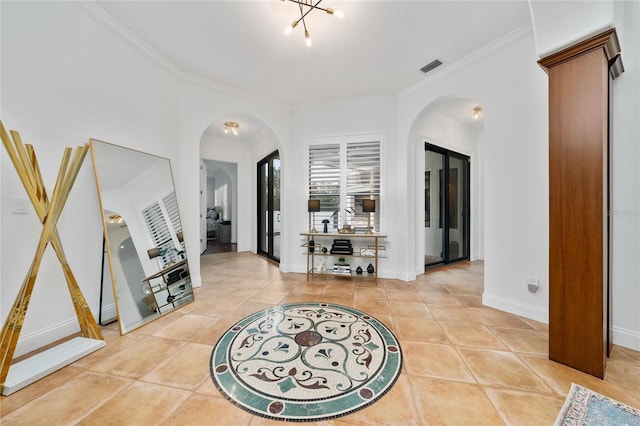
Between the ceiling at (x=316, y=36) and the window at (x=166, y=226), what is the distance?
5.98 feet

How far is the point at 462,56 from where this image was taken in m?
2.88

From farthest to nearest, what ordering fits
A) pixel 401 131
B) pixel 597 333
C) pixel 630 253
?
pixel 401 131 → pixel 630 253 → pixel 597 333

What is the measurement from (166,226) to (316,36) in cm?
280

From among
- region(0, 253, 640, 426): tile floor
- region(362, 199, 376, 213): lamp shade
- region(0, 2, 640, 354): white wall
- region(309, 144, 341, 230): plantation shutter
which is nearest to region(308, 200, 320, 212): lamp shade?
region(309, 144, 341, 230): plantation shutter

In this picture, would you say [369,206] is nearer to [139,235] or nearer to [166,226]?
[166,226]

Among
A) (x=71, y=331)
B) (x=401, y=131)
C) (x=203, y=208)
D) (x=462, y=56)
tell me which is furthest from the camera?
(x=203, y=208)

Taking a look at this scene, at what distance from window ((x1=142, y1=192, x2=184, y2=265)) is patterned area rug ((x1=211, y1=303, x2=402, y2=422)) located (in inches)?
50.3

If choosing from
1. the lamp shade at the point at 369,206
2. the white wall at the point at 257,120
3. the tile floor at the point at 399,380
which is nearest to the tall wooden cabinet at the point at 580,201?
the tile floor at the point at 399,380

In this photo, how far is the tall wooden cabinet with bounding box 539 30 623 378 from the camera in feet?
5.10

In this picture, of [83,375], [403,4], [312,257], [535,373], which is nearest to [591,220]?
[535,373]

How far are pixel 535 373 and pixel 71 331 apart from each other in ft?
12.6

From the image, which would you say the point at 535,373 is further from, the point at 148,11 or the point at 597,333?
the point at 148,11

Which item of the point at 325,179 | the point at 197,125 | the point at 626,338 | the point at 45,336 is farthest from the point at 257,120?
the point at 626,338

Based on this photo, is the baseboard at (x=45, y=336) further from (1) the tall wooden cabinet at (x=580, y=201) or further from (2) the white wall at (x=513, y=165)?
(2) the white wall at (x=513, y=165)
